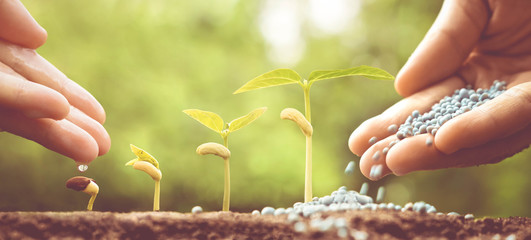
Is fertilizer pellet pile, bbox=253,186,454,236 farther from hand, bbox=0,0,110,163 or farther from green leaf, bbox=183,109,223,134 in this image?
hand, bbox=0,0,110,163

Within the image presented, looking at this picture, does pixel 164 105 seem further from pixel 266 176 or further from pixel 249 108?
pixel 266 176

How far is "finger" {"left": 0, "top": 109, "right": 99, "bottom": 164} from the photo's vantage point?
73 centimetres

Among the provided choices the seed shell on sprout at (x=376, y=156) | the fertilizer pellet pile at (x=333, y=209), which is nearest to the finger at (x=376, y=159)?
the seed shell on sprout at (x=376, y=156)

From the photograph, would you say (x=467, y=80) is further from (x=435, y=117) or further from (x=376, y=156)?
(x=376, y=156)

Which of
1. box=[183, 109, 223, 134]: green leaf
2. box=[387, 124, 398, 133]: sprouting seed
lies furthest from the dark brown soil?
box=[387, 124, 398, 133]: sprouting seed

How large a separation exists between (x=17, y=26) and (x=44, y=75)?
0.11 metres

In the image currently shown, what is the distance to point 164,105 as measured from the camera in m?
2.31

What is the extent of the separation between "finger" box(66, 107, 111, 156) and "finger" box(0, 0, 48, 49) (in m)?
0.18

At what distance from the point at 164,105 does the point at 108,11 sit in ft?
2.26

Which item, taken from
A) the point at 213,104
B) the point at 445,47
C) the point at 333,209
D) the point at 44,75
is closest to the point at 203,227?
the point at 333,209

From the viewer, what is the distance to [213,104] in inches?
93.2

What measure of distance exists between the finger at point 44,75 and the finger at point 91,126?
4 cm

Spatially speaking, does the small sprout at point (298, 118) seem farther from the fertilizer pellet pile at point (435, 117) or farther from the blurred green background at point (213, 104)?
the blurred green background at point (213, 104)

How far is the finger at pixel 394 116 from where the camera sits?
3.13 ft
